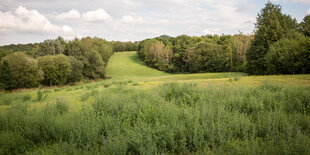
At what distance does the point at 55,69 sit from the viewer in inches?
1748

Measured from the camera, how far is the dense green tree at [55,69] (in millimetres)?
44156

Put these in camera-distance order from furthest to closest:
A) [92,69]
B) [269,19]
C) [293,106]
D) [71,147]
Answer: [92,69] < [269,19] < [293,106] < [71,147]

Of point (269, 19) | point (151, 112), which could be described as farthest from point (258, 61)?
point (151, 112)

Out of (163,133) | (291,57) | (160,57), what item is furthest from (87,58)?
(163,133)

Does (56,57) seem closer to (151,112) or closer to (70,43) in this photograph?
(70,43)

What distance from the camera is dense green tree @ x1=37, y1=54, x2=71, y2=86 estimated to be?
4416 cm

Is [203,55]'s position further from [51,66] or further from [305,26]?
[51,66]

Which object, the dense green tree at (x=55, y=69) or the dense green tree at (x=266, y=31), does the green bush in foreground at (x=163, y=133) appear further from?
the dense green tree at (x=55, y=69)

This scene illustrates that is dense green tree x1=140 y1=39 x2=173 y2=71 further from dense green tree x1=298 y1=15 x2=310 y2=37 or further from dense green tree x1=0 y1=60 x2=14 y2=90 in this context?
dense green tree x1=0 y1=60 x2=14 y2=90

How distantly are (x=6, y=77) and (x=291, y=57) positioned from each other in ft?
171

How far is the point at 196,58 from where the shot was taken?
6394 cm

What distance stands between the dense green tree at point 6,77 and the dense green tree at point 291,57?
164 feet

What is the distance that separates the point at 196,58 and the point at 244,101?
2323 inches

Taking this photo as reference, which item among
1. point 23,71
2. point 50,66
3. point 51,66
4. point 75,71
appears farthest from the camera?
point 75,71
